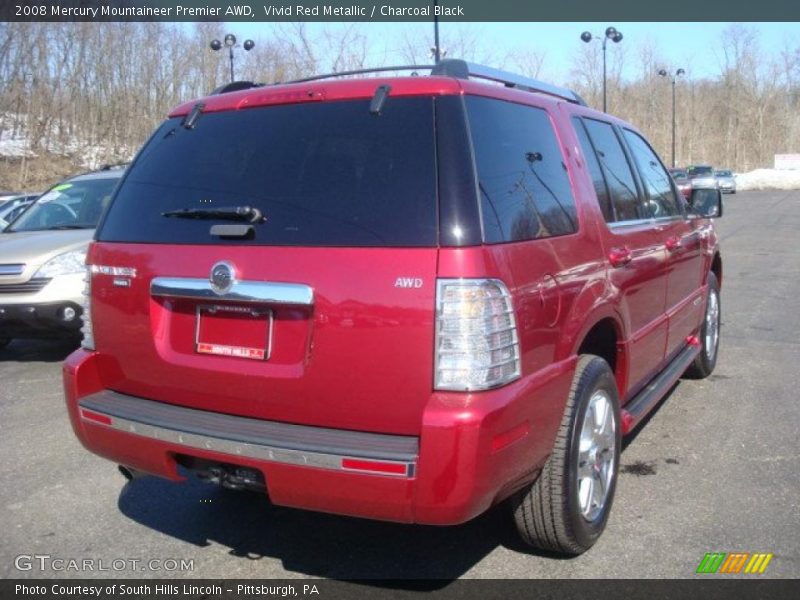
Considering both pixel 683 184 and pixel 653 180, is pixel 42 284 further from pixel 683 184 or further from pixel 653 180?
pixel 683 184

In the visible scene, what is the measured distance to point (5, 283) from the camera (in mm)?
6953

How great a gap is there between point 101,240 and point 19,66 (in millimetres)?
38711

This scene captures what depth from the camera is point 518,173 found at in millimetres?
3160

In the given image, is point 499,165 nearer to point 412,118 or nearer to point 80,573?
point 412,118

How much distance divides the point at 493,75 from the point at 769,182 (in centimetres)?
5782

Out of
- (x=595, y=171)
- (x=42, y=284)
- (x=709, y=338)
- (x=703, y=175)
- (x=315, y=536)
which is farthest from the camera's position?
(x=703, y=175)

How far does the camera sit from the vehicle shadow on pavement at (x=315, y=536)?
343 centimetres

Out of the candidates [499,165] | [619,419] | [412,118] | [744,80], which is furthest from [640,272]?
[744,80]

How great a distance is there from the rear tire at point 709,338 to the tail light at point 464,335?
393 cm

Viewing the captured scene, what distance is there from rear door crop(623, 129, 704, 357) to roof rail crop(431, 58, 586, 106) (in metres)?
0.84

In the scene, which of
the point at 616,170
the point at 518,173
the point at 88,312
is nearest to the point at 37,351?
the point at 88,312

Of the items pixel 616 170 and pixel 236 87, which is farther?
pixel 616 170

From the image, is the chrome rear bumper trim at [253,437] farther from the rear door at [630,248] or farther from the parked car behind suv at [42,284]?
the parked car behind suv at [42,284]

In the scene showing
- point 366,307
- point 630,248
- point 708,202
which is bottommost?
point 366,307
